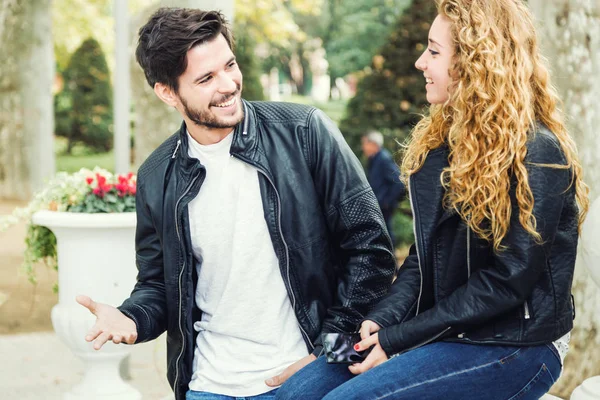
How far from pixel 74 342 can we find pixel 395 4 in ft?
69.6

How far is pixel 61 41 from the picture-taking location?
25938mm

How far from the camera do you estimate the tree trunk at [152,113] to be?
5.85 meters

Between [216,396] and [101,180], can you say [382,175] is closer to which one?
[101,180]

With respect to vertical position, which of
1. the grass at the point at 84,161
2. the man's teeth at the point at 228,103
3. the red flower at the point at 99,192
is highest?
the man's teeth at the point at 228,103

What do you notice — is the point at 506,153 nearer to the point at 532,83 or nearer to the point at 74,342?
the point at 532,83

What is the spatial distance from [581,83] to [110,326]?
3761 millimetres

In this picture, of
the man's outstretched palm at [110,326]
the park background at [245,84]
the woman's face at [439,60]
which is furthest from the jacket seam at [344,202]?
the park background at [245,84]

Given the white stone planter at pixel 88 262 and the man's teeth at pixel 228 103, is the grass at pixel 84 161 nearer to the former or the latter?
the white stone planter at pixel 88 262

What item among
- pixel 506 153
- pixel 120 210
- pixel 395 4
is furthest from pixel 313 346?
pixel 395 4

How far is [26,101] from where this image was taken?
58.0ft

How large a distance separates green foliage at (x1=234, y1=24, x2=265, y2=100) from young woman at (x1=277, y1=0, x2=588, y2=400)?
12.6 m

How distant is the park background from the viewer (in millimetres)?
5672

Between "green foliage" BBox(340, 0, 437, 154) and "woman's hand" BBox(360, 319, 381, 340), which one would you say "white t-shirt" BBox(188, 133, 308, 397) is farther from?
"green foliage" BBox(340, 0, 437, 154)

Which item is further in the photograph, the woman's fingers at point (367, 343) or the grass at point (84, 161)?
the grass at point (84, 161)
